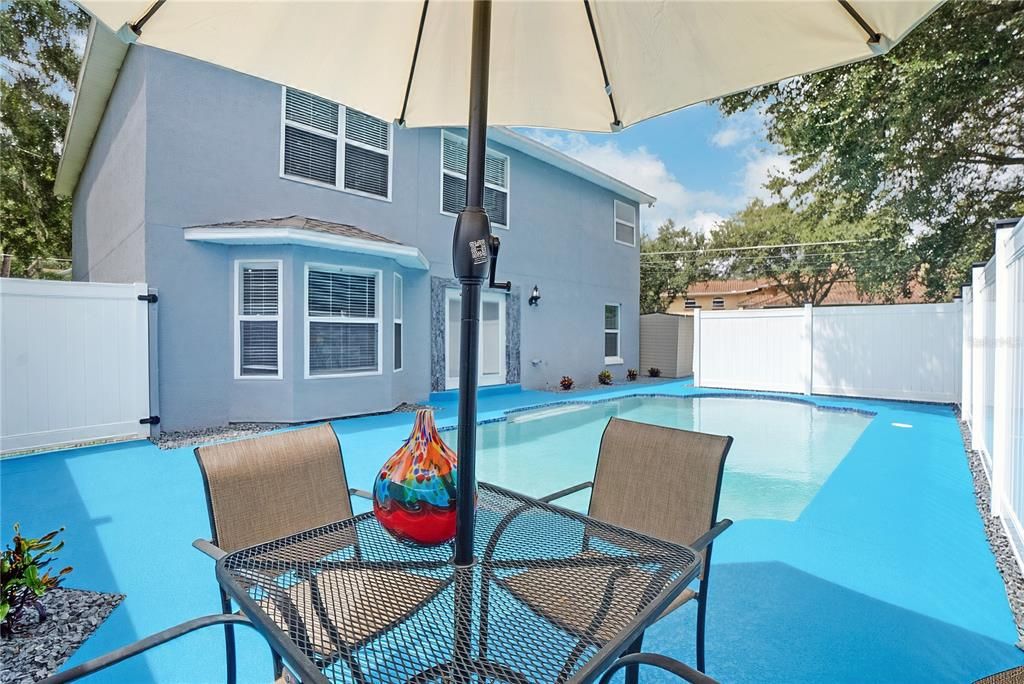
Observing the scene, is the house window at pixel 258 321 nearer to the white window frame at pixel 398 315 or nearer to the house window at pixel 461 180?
the white window frame at pixel 398 315

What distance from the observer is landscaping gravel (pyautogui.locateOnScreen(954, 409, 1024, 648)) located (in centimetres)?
271

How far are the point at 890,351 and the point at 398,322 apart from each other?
10452mm

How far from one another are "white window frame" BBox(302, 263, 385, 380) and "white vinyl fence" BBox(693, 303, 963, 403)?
8.92 meters

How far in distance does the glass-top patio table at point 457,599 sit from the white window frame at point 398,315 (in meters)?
7.59

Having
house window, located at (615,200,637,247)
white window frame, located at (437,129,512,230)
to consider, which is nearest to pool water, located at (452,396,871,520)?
white window frame, located at (437,129,512,230)

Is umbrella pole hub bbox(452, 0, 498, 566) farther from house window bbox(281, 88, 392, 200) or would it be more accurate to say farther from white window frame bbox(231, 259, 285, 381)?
house window bbox(281, 88, 392, 200)

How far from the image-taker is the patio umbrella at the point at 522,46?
1.87 m

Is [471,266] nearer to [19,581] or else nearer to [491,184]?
[19,581]

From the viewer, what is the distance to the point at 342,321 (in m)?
8.23

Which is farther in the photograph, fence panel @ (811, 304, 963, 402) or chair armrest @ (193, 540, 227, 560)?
fence panel @ (811, 304, 963, 402)

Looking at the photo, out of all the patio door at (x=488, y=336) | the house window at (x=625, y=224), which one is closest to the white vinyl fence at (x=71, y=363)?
the patio door at (x=488, y=336)

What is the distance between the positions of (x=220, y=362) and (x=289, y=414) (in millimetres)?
1221

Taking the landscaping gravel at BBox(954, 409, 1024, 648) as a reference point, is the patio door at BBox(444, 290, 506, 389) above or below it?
above

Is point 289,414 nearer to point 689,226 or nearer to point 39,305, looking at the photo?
point 39,305
